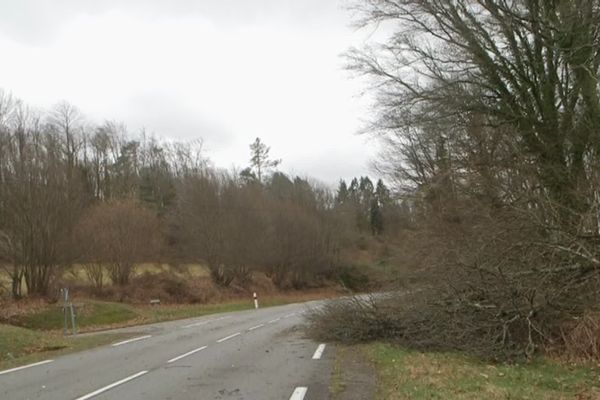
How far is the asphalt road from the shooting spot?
9.75 metres

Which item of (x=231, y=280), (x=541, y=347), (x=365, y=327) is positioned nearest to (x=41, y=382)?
(x=365, y=327)

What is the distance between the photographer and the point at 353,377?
34.8 ft

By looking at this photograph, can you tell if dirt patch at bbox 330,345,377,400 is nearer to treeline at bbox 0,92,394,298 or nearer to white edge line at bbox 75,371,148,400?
white edge line at bbox 75,371,148,400

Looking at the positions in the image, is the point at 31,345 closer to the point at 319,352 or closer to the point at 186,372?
the point at 186,372

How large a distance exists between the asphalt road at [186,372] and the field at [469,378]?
2.89ft

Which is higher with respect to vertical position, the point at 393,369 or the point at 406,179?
the point at 406,179

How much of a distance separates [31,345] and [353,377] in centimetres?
1186

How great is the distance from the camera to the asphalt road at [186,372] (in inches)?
384

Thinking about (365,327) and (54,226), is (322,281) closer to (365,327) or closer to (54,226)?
(54,226)

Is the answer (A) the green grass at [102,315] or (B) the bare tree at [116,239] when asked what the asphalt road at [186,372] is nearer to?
(A) the green grass at [102,315]

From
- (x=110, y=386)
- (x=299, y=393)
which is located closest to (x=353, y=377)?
(x=299, y=393)

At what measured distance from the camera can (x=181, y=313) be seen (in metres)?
35.0

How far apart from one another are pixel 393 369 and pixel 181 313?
2558cm

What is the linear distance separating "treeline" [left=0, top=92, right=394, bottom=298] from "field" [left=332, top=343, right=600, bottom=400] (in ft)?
80.2
